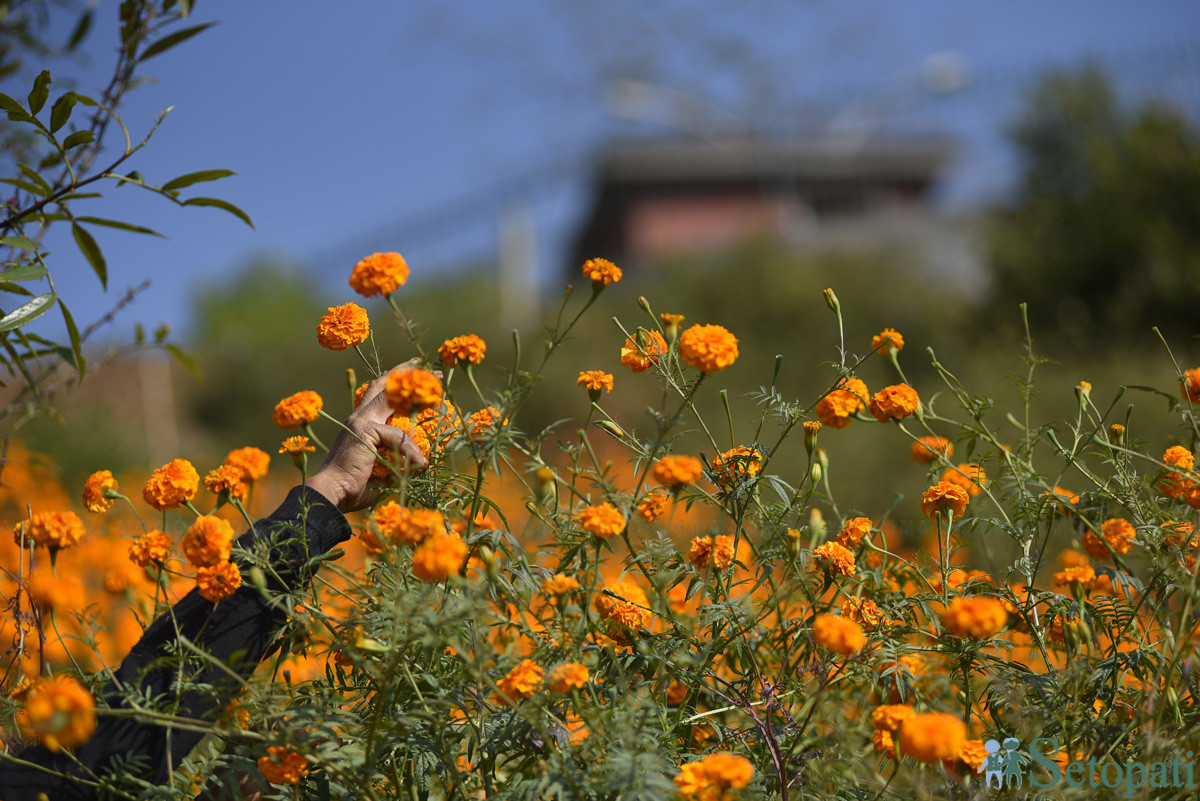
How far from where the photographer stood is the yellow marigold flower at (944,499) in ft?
4.64

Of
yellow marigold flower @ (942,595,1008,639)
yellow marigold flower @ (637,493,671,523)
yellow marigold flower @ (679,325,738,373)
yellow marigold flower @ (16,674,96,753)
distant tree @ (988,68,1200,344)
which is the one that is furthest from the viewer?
distant tree @ (988,68,1200,344)

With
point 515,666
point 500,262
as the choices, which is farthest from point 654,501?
point 500,262

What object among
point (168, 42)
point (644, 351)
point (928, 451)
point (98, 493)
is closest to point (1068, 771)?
point (928, 451)

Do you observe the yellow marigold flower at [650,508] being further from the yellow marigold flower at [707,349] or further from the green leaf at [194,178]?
the green leaf at [194,178]

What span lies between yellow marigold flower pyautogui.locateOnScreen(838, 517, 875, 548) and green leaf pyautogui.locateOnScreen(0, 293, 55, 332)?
1241mm

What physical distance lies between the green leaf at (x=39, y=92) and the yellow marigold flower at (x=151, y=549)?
61cm

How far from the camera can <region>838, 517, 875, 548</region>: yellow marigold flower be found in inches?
54.8

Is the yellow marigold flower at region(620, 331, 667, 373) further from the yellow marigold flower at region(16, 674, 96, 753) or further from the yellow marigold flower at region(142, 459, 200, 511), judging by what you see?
the yellow marigold flower at region(16, 674, 96, 753)

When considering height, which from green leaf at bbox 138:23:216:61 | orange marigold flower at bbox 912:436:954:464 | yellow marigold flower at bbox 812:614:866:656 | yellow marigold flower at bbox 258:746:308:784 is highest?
green leaf at bbox 138:23:216:61

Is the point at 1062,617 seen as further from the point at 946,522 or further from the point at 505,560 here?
the point at 505,560

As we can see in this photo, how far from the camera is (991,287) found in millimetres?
8484

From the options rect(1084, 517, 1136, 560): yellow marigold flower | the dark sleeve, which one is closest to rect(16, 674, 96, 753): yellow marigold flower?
the dark sleeve

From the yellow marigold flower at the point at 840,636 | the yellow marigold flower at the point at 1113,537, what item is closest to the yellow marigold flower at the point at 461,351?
the yellow marigold flower at the point at 840,636

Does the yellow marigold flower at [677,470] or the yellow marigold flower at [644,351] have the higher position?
the yellow marigold flower at [644,351]
